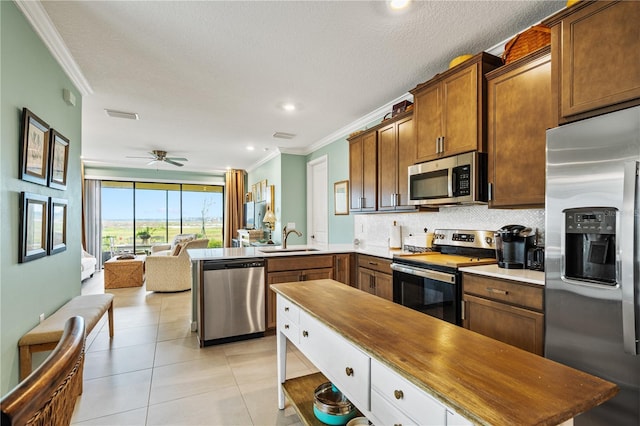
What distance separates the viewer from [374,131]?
12.3 feet

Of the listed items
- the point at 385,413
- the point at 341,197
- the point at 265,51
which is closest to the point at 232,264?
the point at 265,51

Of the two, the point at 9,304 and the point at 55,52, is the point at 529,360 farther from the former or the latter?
the point at 55,52

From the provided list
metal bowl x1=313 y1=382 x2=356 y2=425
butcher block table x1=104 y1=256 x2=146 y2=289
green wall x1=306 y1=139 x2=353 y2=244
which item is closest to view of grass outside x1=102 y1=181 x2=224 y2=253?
butcher block table x1=104 y1=256 x2=146 y2=289

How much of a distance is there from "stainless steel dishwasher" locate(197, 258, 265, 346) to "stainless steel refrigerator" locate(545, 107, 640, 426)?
8.43 ft

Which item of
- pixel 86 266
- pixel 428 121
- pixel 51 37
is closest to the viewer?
pixel 51 37

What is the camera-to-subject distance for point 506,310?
194cm

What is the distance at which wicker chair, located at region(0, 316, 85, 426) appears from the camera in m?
0.45

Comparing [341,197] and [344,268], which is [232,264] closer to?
[344,268]

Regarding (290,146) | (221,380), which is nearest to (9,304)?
(221,380)

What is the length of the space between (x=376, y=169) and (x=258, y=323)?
2199 mm

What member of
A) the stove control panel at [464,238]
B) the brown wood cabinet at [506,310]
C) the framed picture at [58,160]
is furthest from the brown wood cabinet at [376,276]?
the framed picture at [58,160]

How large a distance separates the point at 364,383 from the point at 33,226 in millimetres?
2478

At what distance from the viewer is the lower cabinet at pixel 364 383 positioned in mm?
859

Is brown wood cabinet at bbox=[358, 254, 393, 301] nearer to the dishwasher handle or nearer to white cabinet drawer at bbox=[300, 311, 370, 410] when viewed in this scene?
the dishwasher handle
